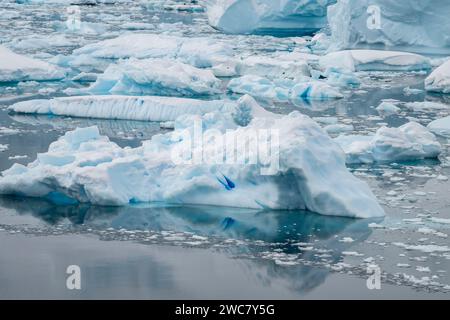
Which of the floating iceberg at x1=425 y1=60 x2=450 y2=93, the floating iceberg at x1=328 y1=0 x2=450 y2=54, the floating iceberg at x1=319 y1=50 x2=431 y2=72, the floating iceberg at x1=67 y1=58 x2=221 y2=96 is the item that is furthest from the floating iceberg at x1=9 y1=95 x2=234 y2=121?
the floating iceberg at x1=328 y1=0 x2=450 y2=54

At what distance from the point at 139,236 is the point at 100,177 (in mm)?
838

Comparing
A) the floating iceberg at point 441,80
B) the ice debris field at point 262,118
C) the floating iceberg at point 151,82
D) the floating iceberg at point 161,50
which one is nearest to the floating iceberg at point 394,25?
the ice debris field at point 262,118

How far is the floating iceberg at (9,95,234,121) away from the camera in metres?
10.9

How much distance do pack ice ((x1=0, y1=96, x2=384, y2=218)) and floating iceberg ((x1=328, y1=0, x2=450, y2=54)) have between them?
993 cm

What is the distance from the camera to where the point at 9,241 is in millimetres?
6195

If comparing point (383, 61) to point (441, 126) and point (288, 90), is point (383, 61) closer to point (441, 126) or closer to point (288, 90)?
point (288, 90)

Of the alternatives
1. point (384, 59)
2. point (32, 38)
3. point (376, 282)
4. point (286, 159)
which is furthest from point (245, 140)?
point (32, 38)

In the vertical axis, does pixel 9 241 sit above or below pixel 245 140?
below

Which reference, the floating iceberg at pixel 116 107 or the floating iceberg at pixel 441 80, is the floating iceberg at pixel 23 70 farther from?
the floating iceberg at pixel 441 80

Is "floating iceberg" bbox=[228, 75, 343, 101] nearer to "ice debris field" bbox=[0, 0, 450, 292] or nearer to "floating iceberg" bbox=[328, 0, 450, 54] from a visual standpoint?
"ice debris field" bbox=[0, 0, 450, 292]

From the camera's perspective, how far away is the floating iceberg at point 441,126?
33.9 ft

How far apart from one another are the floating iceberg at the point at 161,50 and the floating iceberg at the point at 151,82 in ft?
9.93

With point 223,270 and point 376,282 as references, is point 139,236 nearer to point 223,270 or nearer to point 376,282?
point 223,270

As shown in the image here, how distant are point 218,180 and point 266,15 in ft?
47.6
